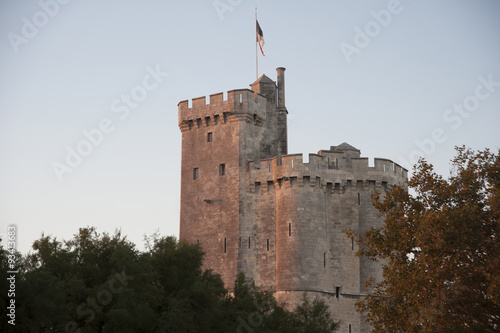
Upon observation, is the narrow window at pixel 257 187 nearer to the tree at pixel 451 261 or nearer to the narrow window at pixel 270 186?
the narrow window at pixel 270 186

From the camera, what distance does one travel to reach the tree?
3881cm

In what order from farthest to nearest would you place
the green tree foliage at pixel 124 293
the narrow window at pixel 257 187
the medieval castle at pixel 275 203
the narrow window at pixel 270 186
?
the narrow window at pixel 257 187, the narrow window at pixel 270 186, the medieval castle at pixel 275 203, the green tree foliage at pixel 124 293

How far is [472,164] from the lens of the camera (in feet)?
135

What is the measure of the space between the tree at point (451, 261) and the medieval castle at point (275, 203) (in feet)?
55.0

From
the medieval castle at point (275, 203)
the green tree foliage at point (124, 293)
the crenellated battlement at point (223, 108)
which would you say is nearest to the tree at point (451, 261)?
the green tree foliage at point (124, 293)

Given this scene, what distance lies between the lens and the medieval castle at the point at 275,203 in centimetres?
5825

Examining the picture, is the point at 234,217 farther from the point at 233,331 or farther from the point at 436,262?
the point at 436,262

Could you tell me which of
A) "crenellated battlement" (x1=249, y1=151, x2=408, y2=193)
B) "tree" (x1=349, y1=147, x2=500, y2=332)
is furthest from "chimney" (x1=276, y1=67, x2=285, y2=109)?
"tree" (x1=349, y1=147, x2=500, y2=332)

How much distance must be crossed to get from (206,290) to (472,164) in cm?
1599

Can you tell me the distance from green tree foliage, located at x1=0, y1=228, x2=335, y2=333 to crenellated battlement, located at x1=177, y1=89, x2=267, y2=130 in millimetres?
16833

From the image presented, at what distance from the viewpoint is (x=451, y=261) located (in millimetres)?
39281

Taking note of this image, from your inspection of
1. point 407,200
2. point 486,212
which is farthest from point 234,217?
point 486,212

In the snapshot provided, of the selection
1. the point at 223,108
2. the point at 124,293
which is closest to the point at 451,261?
the point at 124,293

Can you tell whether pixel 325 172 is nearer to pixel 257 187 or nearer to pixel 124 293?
pixel 257 187
